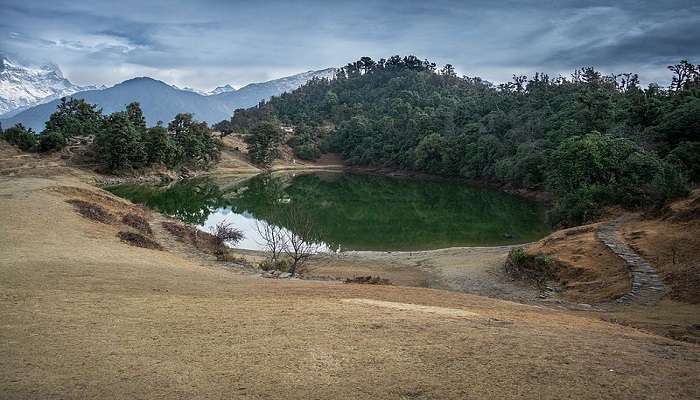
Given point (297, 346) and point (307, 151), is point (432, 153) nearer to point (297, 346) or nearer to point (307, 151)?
point (307, 151)

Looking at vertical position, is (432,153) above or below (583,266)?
above

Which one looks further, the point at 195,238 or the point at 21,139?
the point at 21,139

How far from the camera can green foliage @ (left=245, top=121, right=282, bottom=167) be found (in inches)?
4031

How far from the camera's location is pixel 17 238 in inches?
680

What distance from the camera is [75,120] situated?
82.1m

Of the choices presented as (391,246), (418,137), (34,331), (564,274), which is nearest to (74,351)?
(34,331)

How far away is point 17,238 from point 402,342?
1588 centimetres

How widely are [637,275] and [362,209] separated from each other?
3744cm

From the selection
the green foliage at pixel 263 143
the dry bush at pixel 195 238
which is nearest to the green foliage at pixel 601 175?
the dry bush at pixel 195 238

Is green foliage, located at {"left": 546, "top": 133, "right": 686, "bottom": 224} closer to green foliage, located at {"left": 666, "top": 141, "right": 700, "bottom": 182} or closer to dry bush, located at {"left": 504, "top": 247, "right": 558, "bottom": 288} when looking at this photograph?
green foliage, located at {"left": 666, "top": 141, "right": 700, "bottom": 182}

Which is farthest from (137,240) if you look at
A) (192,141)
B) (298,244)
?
(192,141)

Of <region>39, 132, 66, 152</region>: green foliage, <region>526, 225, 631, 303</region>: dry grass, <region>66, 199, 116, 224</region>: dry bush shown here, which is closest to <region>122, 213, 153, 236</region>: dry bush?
<region>66, 199, 116, 224</region>: dry bush

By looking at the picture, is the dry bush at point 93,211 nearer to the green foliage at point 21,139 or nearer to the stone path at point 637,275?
the stone path at point 637,275

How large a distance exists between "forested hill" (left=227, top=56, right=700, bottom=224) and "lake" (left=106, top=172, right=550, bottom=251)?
17.5ft
